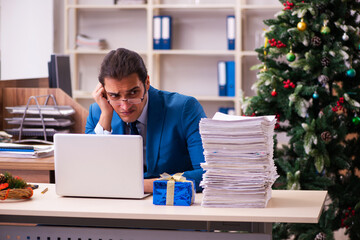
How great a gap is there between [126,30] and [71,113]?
2533 mm

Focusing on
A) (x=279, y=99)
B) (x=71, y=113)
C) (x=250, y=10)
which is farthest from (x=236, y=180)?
(x=250, y=10)

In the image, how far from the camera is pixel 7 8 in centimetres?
531

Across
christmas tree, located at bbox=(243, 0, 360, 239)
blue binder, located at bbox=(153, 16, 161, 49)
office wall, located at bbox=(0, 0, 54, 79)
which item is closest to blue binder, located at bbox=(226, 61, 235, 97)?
blue binder, located at bbox=(153, 16, 161, 49)

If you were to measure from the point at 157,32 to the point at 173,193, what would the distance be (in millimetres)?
3658

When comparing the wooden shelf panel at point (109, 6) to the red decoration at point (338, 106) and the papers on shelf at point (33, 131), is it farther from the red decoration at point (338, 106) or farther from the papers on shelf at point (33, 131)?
the red decoration at point (338, 106)

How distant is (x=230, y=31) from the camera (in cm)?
529

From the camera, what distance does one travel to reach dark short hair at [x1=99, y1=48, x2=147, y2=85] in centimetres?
216

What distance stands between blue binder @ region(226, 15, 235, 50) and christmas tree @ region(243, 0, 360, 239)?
1992mm

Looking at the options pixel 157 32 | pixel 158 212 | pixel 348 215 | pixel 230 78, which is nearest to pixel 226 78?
pixel 230 78

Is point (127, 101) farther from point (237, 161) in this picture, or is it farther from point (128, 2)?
point (128, 2)

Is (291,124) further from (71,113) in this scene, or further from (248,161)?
(248,161)

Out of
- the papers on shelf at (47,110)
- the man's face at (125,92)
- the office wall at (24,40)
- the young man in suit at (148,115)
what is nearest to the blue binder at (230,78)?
the office wall at (24,40)

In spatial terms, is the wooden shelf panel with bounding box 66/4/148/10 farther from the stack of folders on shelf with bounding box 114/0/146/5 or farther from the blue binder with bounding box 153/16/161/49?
the blue binder with bounding box 153/16/161/49

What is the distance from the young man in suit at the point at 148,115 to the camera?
2182mm
